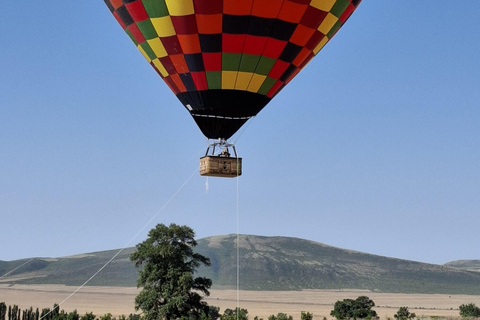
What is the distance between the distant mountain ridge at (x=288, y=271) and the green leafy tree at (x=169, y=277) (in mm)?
101545

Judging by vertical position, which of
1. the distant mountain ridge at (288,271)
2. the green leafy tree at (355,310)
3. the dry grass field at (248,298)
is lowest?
the green leafy tree at (355,310)

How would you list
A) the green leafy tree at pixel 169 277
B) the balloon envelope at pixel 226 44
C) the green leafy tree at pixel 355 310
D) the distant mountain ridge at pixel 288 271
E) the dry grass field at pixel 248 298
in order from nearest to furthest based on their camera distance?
the balloon envelope at pixel 226 44 < the green leafy tree at pixel 169 277 < the green leafy tree at pixel 355 310 < the dry grass field at pixel 248 298 < the distant mountain ridge at pixel 288 271

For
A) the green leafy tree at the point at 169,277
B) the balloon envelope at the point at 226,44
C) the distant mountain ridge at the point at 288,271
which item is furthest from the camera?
the distant mountain ridge at the point at 288,271

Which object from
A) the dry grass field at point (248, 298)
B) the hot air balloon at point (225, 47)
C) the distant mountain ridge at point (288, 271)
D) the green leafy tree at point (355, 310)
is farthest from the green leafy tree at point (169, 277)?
the distant mountain ridge at point (288, 271)

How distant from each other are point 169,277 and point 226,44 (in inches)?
714

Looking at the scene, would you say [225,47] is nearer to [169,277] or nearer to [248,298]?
[169,277]

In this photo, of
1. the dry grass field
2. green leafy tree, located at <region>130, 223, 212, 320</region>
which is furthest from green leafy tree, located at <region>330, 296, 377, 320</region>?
the dry grass field

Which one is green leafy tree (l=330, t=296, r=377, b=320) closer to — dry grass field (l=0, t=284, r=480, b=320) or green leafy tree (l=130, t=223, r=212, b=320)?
green leafy tree (l=130, t=223, r=212, b=320)

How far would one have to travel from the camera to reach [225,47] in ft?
72.1

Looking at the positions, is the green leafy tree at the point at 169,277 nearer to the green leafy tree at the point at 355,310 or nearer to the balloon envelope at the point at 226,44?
the green leafy tree at the point at 355,310

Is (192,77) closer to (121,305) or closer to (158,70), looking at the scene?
(158,70)

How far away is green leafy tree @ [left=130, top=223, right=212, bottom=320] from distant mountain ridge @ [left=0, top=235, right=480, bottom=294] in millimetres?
101545

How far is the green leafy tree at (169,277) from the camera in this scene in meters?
36.5

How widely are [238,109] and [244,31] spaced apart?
247cm
